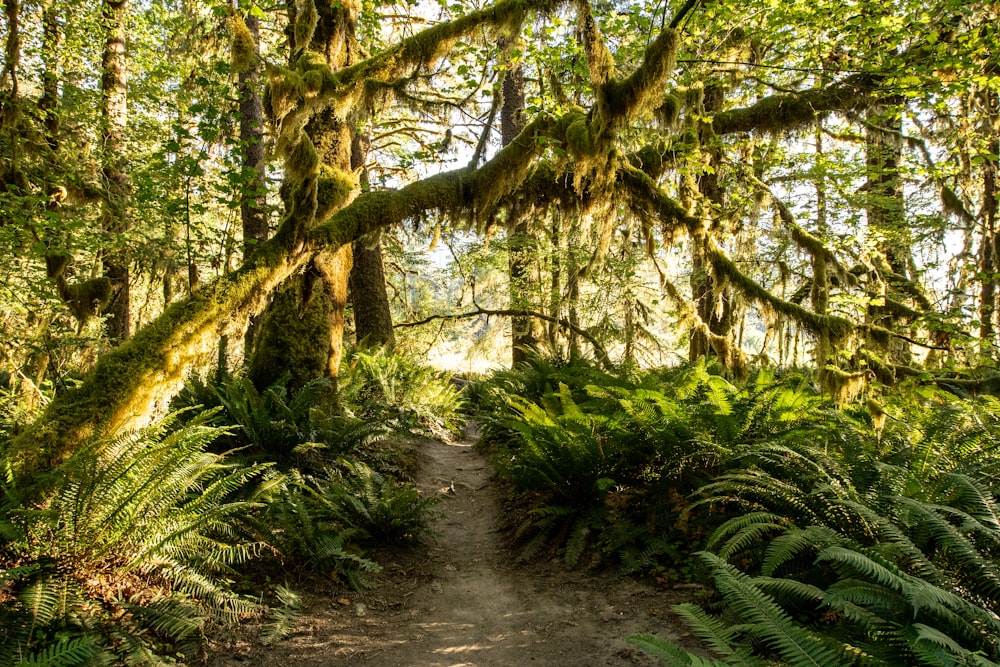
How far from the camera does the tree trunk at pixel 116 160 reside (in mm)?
7875

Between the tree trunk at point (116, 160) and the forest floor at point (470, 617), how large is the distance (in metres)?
6.01

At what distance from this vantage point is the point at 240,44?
5164 millimetres

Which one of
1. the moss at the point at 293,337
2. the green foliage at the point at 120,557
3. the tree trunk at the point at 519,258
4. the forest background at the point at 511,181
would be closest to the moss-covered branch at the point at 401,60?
the forest background at the point at 511,181

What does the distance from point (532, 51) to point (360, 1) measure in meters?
2.60

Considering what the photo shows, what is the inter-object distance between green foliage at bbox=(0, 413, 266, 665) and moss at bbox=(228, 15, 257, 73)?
12.3ft

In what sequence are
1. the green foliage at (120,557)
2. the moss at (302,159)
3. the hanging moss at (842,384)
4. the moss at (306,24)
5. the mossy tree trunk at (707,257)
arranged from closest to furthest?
the green foliage at (120,557), the moss at (302,159), the hanging moss at (842,384), the moss at (306,24), the mossy tree trunk at (707,257)

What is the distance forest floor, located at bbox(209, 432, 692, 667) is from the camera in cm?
307

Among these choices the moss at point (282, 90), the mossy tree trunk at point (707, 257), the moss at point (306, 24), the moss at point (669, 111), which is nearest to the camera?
the moss at point (282, 90)

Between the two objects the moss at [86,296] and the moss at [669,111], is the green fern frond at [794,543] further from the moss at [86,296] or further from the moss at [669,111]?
the moss at [86,296]

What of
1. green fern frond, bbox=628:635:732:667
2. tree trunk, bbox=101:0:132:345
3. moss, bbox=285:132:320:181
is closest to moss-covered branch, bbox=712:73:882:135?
moss, bbox=285:132:320:181

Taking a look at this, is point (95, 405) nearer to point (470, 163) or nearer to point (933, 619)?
point (470, 163)

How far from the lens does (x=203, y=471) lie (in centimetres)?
353

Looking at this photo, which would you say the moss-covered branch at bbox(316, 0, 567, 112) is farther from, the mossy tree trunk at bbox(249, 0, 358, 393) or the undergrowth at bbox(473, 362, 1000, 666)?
the undergrowth at bbox(473, 362, 1000, 666)

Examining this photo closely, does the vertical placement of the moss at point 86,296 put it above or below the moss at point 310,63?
below
